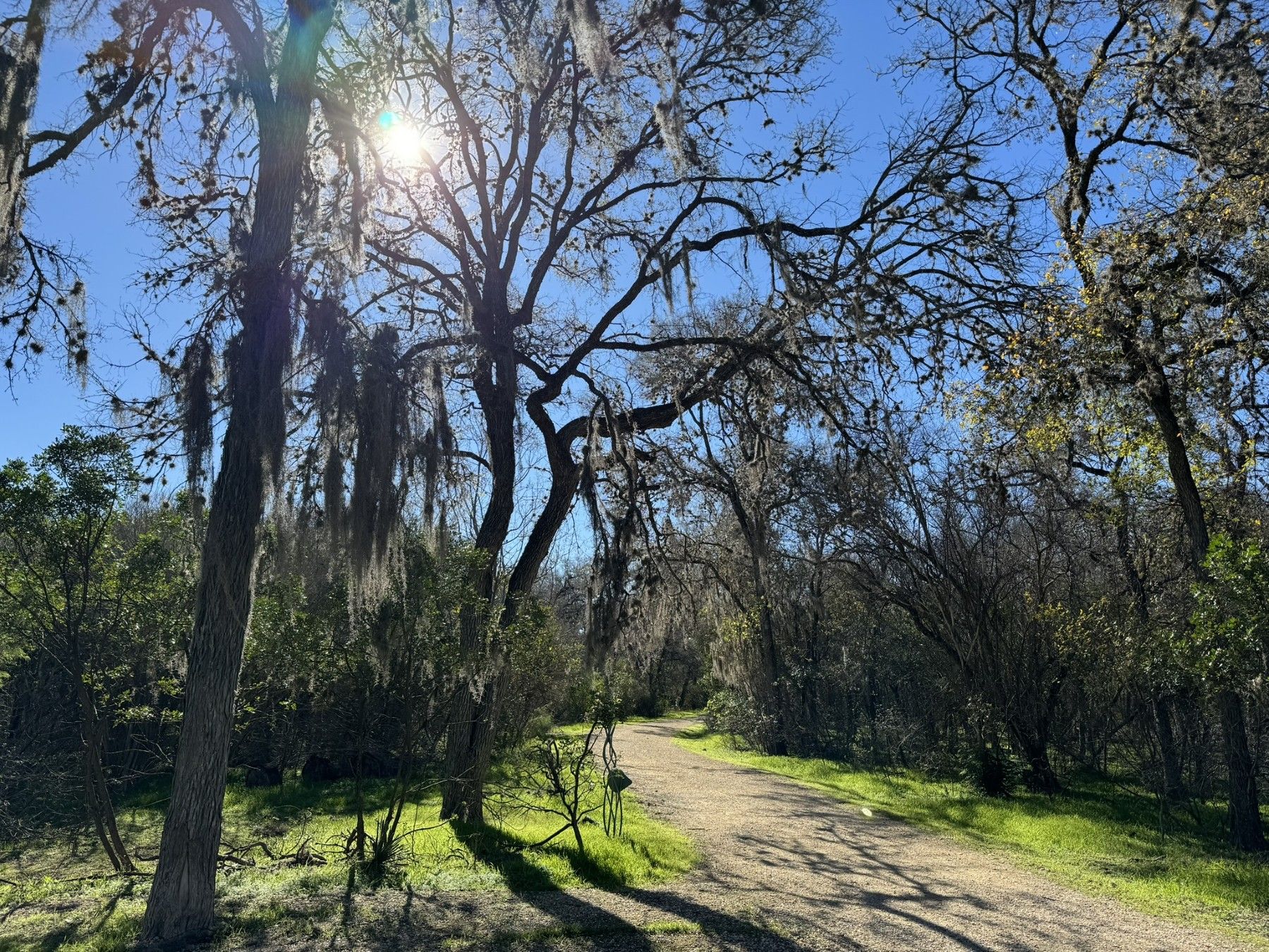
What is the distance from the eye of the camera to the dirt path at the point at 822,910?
5684mm

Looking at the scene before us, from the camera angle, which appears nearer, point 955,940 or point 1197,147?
point 955,940

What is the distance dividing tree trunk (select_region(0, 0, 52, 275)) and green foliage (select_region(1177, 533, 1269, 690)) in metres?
9.46

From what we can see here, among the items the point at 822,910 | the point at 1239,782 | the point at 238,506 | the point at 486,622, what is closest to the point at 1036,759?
the point at 1239,782

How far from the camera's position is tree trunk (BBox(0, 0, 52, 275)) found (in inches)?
216

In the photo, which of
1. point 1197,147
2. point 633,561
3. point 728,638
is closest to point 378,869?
point 633,561

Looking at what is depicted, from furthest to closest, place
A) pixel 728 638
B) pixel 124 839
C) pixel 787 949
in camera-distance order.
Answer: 1. pixel 728 638
2. pixel 124 839
3. pixel 787 949

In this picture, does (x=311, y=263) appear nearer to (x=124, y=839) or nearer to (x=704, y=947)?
(x=704, y=947)

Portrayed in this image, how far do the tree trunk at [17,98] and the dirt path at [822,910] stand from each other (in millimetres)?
5586

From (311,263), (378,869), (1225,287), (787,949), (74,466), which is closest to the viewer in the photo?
(787,949)

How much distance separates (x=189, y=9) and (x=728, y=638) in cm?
1782

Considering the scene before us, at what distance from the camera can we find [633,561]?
28.1 feet

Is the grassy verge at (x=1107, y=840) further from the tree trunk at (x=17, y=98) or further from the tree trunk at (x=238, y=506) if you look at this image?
the tree trunk at (x=17, y=98)

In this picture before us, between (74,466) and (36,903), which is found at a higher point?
(74,466)

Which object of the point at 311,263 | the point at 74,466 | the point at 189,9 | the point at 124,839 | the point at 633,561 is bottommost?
the point at 124,839
